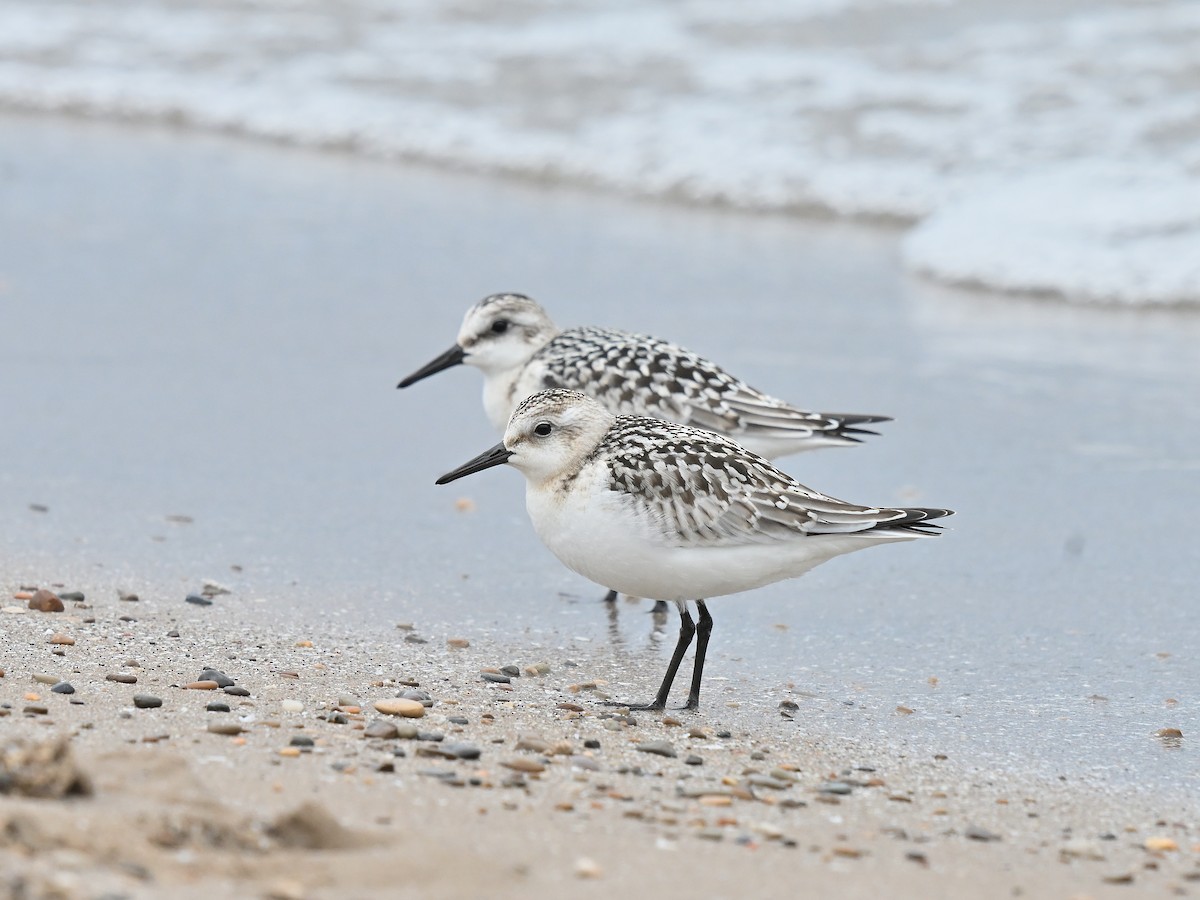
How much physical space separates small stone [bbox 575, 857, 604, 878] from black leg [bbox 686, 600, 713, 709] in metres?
1.39

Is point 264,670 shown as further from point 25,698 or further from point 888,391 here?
point 888,391

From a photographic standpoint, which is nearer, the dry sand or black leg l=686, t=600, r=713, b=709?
the dry sand

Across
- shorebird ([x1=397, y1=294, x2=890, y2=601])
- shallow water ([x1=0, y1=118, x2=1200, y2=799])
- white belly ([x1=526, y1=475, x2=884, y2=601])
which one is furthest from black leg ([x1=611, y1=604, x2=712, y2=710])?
shorebird ([x1=397, y1=294, x2=890, y2=601])

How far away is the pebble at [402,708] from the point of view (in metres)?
4.45

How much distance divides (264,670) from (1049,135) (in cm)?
883

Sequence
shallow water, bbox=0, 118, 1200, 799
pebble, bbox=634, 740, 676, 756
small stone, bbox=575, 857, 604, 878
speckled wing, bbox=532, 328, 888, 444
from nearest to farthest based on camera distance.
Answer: small stone, bbox=575, 857, 604, 878, pebble, bbox=634, 740, 676, 756, shallow water, bbox=0, 118, 1200, 799, speckled wing, bbox=532, 328, 888, 444

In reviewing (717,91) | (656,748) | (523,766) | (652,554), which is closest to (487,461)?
(652,554)

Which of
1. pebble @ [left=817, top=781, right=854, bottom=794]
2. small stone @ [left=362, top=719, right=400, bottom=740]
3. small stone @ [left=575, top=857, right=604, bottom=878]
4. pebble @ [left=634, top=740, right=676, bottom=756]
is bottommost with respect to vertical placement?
small stone @ [left=575, top=857, right=604, bottom=878]

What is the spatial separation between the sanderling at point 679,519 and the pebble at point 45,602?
1497 millimetres

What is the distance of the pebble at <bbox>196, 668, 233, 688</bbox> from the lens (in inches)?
180

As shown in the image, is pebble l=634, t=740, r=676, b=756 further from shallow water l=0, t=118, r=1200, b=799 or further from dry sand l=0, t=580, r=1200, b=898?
shallow water l=0, t=118, r=1200, b=799

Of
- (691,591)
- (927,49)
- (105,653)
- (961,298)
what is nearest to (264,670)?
(105,653)

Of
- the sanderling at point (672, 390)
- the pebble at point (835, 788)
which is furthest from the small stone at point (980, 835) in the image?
the sanderling at point (672, 390)

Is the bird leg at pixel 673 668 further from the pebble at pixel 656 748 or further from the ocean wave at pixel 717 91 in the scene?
the ocean wave at pixel 717 91
